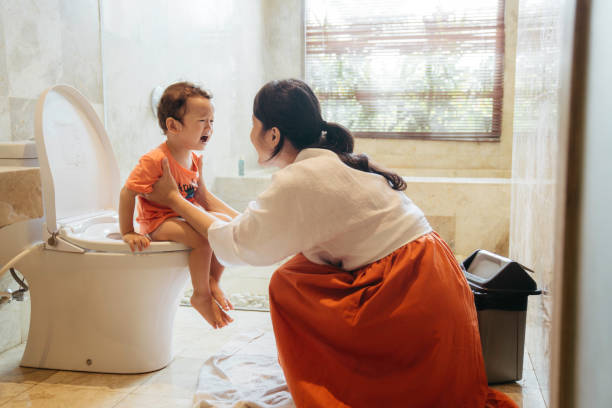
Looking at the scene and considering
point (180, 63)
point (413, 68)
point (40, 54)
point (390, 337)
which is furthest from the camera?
point (413, 68)

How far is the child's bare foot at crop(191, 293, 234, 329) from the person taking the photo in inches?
56.9

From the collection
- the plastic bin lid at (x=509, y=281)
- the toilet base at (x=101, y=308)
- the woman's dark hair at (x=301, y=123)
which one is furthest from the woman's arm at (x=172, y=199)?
the plastic bin lid at (x=509, y=281)

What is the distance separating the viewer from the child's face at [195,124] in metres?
1.47

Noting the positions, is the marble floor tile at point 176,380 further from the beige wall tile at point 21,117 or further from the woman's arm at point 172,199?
the beige wall tile at point 21,117

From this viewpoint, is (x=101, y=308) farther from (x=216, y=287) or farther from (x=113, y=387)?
(x=216, y=287)

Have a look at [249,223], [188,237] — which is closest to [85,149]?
[188,237]

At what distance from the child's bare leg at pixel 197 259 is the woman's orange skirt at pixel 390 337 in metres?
0.30

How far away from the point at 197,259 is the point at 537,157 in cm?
106

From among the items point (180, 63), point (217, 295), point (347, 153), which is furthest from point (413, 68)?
point (217, 295)

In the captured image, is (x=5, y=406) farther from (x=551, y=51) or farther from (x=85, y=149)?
(x=551, y=51)

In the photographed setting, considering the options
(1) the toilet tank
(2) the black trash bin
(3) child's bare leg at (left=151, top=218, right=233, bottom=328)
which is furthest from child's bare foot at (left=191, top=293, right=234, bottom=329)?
(2) the black trash bin

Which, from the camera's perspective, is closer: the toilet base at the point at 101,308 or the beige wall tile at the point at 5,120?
the toilet base at the point at 101,308

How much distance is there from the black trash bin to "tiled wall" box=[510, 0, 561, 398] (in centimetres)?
6

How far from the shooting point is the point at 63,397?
1.37 m
